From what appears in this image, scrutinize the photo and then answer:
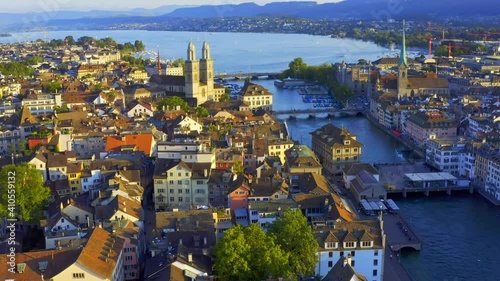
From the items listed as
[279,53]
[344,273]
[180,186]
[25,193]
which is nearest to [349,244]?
[344,273]

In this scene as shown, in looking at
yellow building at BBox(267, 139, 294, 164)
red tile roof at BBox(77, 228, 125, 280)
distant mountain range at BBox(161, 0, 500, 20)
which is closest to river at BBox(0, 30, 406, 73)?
distant mountain range at BBox(161, 0, 500, 20)

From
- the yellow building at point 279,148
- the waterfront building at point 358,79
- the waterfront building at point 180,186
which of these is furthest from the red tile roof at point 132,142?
the waterfront building at point 358,79

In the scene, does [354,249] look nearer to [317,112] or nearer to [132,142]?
[132,142]

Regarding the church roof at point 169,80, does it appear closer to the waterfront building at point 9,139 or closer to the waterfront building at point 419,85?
the waterfront building at point 419,85

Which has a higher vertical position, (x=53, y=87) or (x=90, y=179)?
(x=53, y=87)

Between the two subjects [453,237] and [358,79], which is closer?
[453,237]

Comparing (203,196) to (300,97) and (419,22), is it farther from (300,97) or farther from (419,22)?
(419,22)

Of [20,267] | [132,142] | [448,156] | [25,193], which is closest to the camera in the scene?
[20,267]
